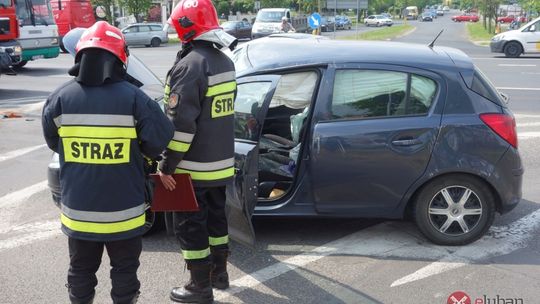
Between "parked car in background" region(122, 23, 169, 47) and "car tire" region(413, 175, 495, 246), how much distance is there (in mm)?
29788

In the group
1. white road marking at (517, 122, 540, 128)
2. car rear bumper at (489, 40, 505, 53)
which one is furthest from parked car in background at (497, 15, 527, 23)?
white road marking at (517, 122, 540, 128)

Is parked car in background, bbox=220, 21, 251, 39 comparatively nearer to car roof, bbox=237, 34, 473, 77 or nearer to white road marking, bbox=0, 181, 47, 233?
white road marking, bbox=0, 181, 47, 233

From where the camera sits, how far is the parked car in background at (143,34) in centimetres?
3238

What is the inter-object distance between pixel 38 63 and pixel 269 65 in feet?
61.6

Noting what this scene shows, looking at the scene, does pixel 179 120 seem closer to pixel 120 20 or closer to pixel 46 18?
pixel 46 18

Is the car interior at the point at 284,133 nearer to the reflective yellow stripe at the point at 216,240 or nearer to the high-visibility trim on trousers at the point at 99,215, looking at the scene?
the reflective yellow stripe at the point at 216,240

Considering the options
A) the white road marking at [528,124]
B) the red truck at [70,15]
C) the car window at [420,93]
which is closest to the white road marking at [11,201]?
the car window at [420,93]

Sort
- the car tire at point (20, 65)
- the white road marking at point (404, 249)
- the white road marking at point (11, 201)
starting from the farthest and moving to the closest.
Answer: the car tire at point (20, 65), the white road marking at point (11, 201), the white road marking at point (404, 249)

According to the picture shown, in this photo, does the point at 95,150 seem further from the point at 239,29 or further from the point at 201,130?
the point at 239,29

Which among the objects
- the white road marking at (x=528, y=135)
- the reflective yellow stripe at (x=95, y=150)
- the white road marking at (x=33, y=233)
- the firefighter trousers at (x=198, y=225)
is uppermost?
the reflective yellow stripe at (x=95, y=150)

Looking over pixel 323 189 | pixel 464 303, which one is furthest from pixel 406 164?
pixel 464 303

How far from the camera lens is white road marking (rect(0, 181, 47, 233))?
17.1 ft

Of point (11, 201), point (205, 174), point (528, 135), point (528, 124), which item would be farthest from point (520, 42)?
point (205, 174)

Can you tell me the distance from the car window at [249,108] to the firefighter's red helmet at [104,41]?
1.63m
